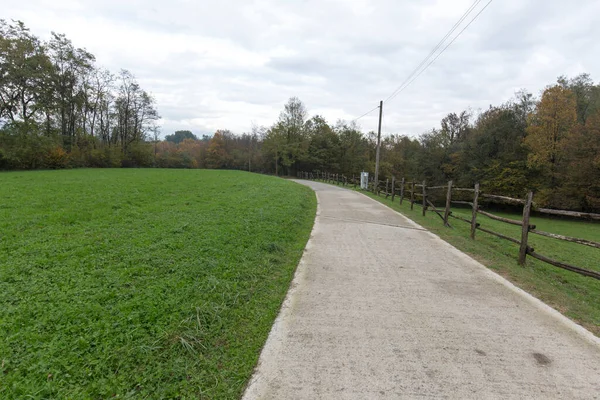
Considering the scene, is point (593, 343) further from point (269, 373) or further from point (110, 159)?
point (110, 159)

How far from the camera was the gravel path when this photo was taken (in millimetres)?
2152

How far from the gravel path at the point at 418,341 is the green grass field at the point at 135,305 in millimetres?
348

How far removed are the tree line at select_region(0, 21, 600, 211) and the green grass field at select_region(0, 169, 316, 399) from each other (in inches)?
1086

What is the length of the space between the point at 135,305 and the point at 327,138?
2029 inches

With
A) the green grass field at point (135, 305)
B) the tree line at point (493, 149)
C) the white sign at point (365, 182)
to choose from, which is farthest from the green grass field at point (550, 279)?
the tree line at point (493, 149)

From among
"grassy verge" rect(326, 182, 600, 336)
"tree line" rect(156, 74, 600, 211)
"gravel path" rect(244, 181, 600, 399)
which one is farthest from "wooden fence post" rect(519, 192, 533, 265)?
"tree line" rect(156, 74, 600, 211)

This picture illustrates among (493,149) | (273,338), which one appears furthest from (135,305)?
(493,149)

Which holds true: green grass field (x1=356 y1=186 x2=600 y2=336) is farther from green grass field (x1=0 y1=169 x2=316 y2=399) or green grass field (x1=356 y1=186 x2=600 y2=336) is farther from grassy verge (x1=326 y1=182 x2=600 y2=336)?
green grass field (x1=0 y1=169 x2=316 y2=399)

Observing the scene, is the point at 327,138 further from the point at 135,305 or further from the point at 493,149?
the point at 135,305

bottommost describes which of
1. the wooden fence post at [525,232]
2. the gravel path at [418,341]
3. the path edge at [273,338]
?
the path edge at [273,338]

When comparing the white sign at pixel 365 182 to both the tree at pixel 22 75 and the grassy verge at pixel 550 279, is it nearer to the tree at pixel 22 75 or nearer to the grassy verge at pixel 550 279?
the grassy verge at pixel 550 279

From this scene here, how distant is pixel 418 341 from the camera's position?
8.90 feet

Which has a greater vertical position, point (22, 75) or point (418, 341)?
point (22, 75)

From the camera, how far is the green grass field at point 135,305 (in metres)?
2.12
